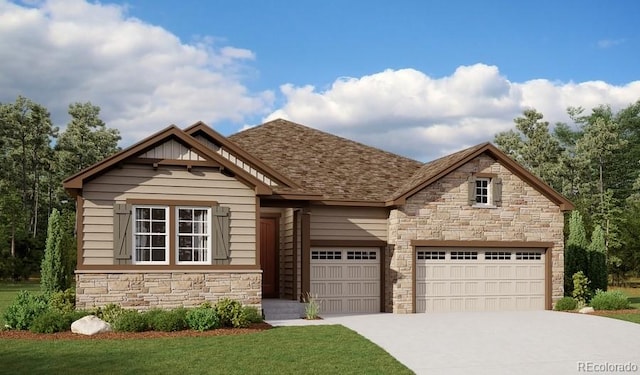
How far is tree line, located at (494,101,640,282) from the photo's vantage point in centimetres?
4306

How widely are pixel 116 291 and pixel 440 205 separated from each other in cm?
1001

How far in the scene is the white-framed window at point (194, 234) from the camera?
57.9 feet

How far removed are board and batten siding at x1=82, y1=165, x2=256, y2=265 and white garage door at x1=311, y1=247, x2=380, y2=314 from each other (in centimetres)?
356

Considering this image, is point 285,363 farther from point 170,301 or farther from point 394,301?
point 394,301

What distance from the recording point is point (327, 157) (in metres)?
24.7

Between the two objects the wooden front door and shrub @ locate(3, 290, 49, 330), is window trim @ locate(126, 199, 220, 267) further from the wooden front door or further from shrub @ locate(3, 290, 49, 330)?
the wooden front door

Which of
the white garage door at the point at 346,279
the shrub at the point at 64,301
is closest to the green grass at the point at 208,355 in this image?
the shrub at the point at 64,301

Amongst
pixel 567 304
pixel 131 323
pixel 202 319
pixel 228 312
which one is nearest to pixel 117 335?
pixel 131 323

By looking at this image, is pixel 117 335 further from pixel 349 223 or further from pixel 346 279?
pixel 349 223

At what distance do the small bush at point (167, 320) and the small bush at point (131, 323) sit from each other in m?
0.15

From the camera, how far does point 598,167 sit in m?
56.5

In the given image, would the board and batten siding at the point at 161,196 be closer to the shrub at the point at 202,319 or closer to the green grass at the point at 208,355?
the shrub at the point at 202,319

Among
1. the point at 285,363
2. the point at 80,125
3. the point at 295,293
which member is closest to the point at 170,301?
the point at 295,293

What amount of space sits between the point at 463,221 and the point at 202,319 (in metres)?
9.41
